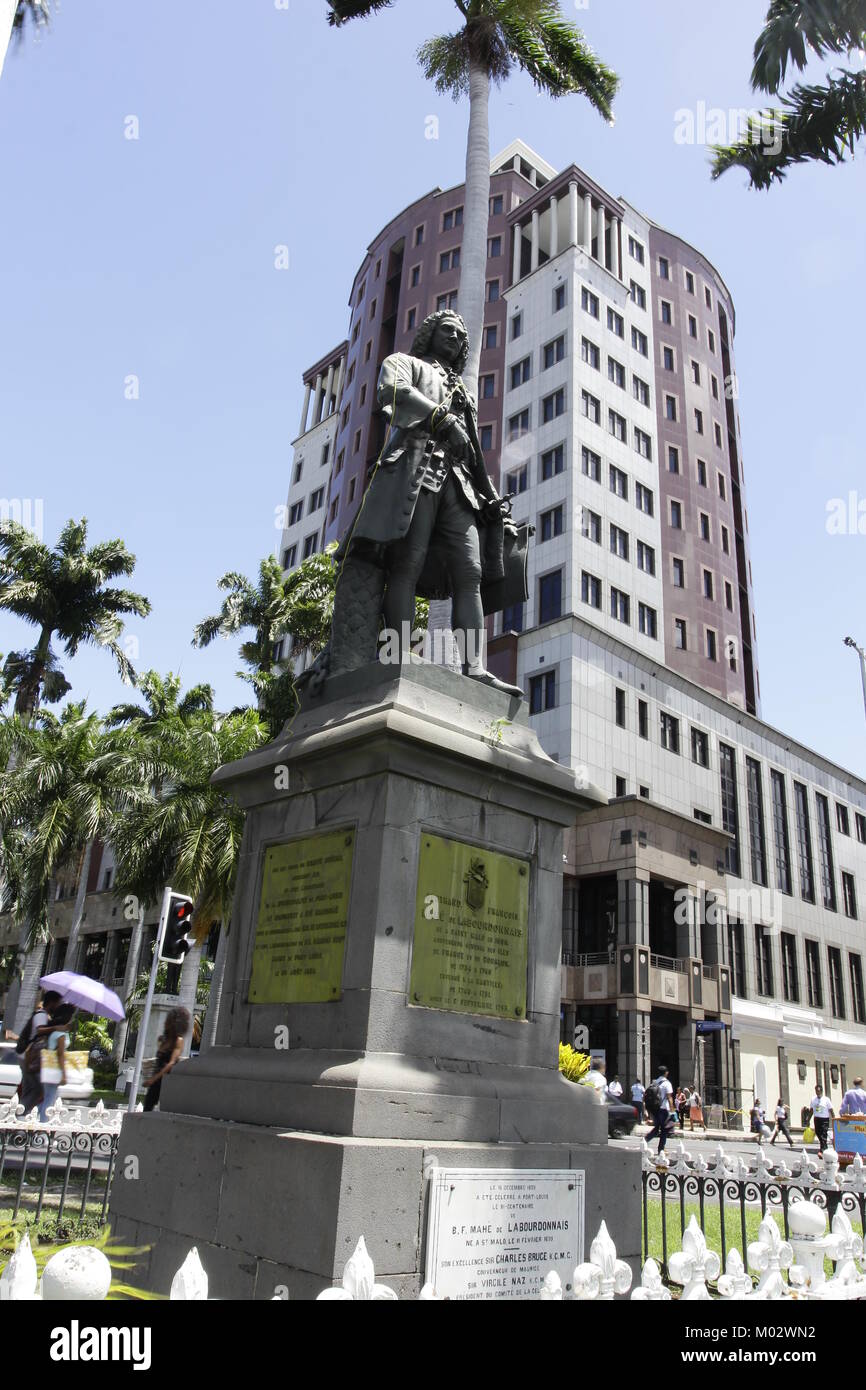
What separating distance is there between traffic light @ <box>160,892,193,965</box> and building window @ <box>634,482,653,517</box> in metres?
43.1

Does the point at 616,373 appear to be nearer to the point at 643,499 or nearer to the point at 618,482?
Result: the point at 618,482

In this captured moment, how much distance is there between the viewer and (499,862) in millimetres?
6051

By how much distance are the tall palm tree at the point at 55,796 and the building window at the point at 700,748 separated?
2728 centimetres

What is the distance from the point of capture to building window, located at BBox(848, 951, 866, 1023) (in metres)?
55.5

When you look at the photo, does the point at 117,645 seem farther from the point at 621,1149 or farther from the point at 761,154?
the point at 621,1149

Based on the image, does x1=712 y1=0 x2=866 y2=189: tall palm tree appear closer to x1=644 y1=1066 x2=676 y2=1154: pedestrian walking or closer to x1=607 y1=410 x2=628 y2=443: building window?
x1=644 y1=1066 x2=676 y2=1154: pedestrian walking

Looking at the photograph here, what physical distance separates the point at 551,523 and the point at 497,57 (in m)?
28.5

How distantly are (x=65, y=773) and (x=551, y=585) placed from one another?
24.0 metres

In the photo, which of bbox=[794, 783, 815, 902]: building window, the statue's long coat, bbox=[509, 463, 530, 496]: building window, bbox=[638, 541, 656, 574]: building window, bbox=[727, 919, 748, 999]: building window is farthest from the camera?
bbox=[794, 783, 815, 902]: building window

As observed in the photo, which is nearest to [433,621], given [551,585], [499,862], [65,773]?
[499,862]

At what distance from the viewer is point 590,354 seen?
171 feet

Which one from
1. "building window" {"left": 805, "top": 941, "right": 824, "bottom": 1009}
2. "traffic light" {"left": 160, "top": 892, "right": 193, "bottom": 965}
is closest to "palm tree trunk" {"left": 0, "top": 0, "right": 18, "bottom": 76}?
"traffic light" {"left": 160, "top": 892, "right": 193, "bottom": 965}

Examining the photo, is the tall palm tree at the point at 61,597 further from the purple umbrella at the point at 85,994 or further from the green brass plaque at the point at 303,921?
the green brass plaque at the point at 303,921

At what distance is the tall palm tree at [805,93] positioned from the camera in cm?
1547
